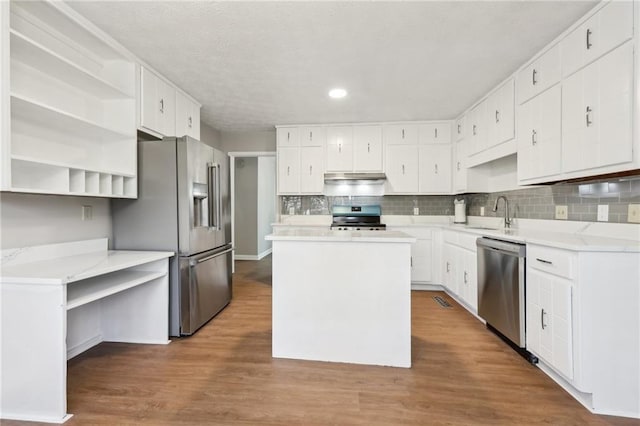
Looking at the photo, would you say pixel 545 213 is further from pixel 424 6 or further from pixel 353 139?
pixel 353 139

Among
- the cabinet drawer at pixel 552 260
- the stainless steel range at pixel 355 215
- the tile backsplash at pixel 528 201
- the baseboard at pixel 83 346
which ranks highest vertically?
the tile backsplash at pixel 528 201

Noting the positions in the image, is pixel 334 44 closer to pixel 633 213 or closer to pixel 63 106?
pixel 63 106

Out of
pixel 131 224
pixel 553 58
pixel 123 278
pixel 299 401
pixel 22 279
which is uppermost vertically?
pixel 553 58

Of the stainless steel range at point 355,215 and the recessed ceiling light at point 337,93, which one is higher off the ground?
the recessed ceiling light at point 337,93

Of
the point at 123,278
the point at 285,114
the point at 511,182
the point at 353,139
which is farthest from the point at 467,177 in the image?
the point at 123,278

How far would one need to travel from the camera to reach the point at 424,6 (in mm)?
1860

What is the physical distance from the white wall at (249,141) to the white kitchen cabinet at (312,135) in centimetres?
63

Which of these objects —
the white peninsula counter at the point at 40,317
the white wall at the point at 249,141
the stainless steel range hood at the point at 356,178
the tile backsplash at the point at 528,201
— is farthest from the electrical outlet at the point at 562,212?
the white wall at the point at 249,141

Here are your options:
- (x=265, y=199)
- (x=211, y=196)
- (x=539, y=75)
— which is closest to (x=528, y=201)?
(x=539, y=75)

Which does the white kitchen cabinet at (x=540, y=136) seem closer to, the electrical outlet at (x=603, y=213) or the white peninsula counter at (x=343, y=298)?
the electrical outlet at (x=603, y=213)

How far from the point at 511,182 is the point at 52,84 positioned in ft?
13.9

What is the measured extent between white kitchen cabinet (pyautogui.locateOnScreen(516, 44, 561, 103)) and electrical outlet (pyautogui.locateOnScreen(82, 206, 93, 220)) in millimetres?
3774

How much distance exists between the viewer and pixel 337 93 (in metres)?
3.27

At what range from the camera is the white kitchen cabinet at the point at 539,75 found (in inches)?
87.9
